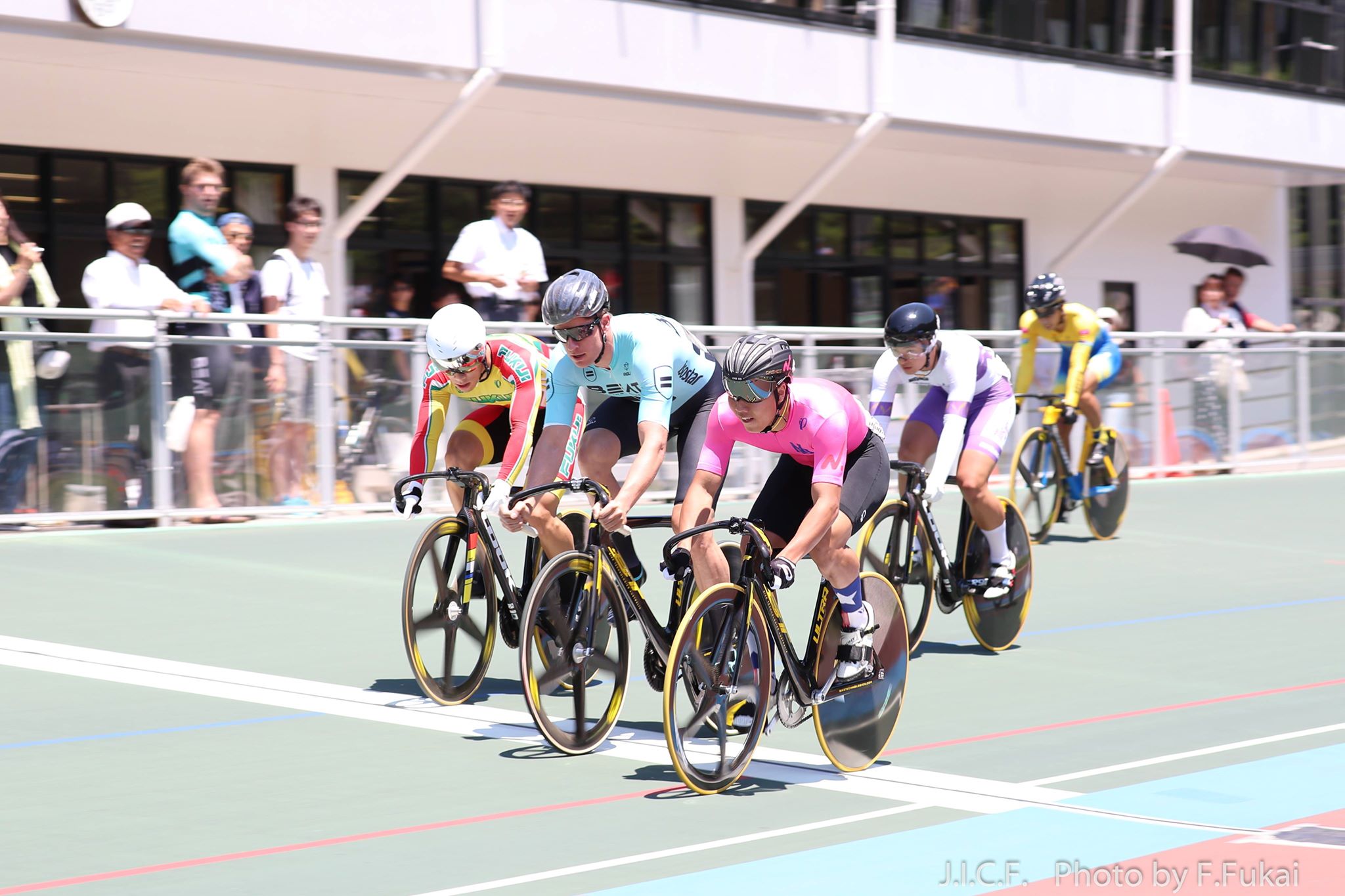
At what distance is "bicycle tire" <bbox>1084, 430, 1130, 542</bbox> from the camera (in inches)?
501

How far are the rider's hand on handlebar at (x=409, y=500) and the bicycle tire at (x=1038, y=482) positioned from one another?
20.4 feet

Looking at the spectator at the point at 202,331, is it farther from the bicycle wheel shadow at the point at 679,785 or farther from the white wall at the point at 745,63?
the bicycle wheel shadow at the point at 679,785

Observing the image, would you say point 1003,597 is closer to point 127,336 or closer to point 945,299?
point 127,336

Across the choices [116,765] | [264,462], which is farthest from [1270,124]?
[116,765]

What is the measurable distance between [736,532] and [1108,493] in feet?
25.0

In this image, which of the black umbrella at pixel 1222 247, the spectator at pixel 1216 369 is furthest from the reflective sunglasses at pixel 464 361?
the black umbrella at pixel 1222 247

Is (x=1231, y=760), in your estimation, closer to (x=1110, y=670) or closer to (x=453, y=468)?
(x=1110, y=670)

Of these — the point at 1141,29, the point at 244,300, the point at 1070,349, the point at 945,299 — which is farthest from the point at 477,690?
the point at 1141,29

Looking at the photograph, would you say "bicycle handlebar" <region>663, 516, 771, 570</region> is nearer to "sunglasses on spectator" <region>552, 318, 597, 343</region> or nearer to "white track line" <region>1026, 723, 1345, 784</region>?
"sunglasses on spectator" <region>552, 318, 597, 343</region>

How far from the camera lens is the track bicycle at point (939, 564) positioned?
329 inches

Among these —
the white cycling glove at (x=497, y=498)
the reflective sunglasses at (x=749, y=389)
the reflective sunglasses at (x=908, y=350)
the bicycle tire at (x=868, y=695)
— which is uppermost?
the reflective sunglasses at (x=908, y=350)

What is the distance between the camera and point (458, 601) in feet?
23.0

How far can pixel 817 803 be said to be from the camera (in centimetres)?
568

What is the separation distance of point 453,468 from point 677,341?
105 cm
